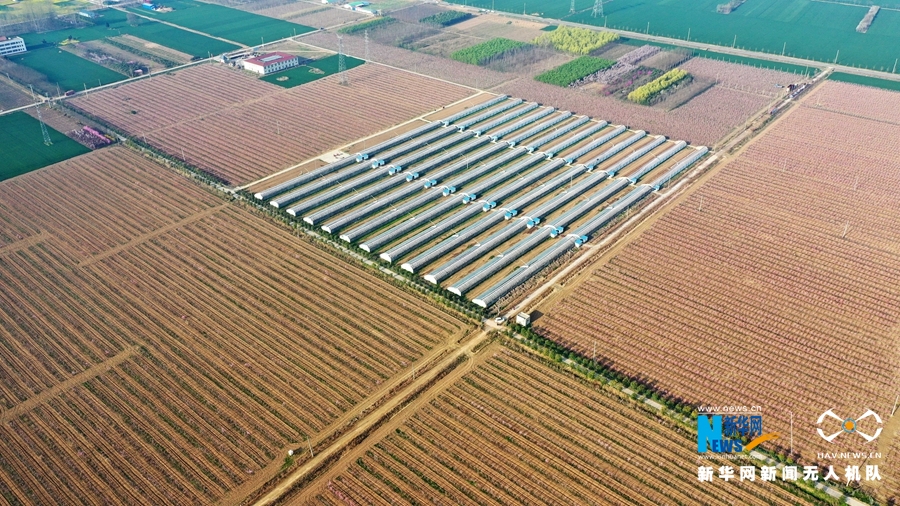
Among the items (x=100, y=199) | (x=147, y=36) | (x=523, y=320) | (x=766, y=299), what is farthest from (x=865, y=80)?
(x=147, y=36)

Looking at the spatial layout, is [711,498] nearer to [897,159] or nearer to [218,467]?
[218,467]

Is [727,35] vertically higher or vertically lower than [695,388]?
higher

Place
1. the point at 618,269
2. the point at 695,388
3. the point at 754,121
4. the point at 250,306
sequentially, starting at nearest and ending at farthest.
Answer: the point at 695,388 < the point at 250,306 < the point at 618,269 < the point at 754,121

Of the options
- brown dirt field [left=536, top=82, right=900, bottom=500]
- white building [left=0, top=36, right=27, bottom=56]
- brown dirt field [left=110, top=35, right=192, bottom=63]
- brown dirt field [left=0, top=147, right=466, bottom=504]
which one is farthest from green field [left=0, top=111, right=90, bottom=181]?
brown dirt field [left=536, top=82, right=900, bottom=500]

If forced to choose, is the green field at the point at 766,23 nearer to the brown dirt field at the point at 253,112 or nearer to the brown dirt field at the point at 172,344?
the brown dirt field at the point at 253,112

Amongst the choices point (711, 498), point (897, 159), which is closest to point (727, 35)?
point (897, 159)

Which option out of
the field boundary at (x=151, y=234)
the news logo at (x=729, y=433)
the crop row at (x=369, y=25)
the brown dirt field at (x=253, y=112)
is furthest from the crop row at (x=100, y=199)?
the crop row at (x=369, y=25)

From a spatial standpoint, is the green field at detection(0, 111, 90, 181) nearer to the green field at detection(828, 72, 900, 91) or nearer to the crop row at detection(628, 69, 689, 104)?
the crop row at detection(628, 69, 689, 104)

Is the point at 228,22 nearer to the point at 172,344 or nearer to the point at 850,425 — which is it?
the point at 172,344
